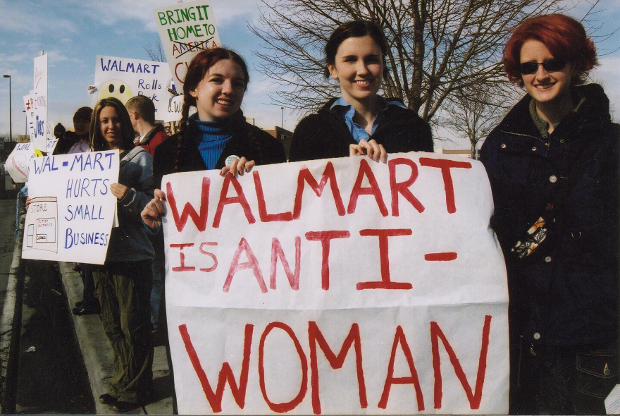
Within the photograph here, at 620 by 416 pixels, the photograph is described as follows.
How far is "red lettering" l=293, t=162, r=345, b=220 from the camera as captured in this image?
1.72 metres

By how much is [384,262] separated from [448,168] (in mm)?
382

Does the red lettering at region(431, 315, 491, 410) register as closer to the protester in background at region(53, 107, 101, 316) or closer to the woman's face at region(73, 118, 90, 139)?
the protester in background at region(53, 107, 101, 316)

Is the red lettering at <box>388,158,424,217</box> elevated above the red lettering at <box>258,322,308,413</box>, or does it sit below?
above

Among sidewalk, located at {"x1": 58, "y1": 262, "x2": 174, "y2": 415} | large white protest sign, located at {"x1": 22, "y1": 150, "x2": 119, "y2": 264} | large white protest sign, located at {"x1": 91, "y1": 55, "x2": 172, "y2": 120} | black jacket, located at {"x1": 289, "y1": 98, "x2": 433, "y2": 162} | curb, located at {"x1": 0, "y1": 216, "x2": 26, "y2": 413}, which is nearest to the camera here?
black jacket, located at {"x1": 289, "y1": 98, "x2": 433, "y2": 162}

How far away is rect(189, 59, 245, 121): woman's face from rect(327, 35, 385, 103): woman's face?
0.44 m

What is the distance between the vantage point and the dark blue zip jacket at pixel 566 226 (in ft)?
5.31

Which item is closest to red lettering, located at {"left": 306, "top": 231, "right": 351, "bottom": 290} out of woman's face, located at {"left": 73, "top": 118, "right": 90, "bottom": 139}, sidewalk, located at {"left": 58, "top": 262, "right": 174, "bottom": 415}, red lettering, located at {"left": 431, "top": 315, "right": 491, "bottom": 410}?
red lettering, located at {"left": 431, "top": 315, "right": 491, "bottom": 410}

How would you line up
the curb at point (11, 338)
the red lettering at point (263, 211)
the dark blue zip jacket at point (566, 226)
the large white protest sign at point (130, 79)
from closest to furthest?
the dark blue zip jacket at point (566, 226)
the red lettering at point (263, 211)
the curb at point (11, 338)
the large white protest sign at point (130, 79)

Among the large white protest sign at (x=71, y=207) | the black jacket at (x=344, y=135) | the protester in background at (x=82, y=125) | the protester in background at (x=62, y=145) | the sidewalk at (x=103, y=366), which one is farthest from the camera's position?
the protester in background at (x=62, y=145)

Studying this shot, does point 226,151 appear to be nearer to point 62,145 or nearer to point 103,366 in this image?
point 103,366

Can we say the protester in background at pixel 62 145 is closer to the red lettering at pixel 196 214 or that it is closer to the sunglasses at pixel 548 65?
the red lettering at pixel 196 214

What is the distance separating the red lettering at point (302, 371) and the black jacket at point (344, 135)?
658 mm

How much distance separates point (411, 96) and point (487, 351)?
5.79 m

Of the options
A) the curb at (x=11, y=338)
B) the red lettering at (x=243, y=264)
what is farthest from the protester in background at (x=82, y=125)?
the red lettering at (x=243, y=264)
